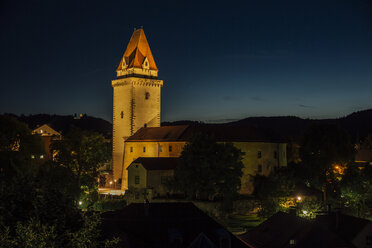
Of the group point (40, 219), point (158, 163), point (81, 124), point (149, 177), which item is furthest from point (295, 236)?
point (81, 124)

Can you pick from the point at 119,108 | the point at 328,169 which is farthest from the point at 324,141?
the point at 119,108

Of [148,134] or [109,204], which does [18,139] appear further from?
[148,134]

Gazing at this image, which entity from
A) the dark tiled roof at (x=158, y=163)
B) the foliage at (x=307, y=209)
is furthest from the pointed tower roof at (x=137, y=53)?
the foliage at (x=307, y=209)

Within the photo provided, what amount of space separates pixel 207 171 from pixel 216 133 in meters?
13.0

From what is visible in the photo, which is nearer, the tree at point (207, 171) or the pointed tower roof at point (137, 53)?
the tree at point (207, 171)

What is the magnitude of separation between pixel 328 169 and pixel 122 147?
3123 cm

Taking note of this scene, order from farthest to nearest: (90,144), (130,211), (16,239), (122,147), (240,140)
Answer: (122,147), (240,140), (90,144), (130,211), (16,239)

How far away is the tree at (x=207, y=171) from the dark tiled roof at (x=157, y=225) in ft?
74.3

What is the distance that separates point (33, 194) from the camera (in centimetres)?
2142

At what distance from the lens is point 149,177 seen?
2549 inches

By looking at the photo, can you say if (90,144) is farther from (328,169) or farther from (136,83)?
(328,169)

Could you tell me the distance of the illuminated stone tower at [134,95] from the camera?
79.9 metres

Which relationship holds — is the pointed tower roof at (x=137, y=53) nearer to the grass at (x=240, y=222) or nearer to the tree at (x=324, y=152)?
the tree at (x=324, y=152)

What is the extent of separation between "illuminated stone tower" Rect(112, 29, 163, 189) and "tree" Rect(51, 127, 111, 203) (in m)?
14.7
